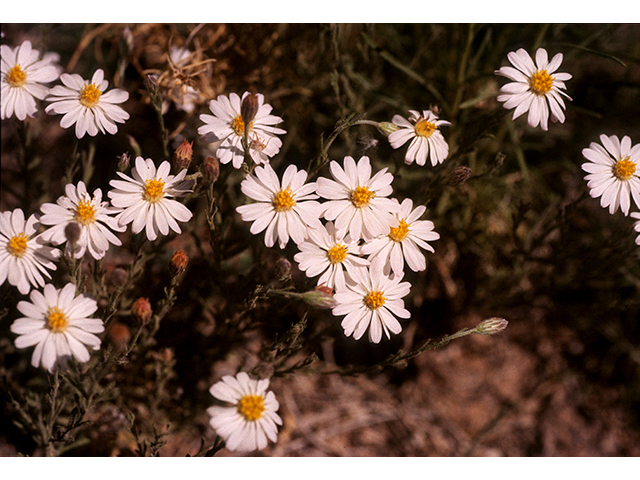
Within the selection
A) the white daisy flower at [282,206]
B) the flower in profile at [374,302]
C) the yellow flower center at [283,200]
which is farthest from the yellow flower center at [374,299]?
the yellow flower center at [283,200]

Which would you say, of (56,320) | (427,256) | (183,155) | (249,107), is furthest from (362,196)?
(427,256)

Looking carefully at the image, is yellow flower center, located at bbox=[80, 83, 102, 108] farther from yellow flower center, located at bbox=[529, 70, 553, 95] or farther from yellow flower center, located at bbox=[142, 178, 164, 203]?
yellow flower center, located at bbox=[529, 70, 553, 95]

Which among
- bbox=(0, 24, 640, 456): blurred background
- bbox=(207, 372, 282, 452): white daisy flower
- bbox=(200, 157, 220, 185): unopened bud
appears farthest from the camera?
bbox=(0, 24, 640, 456): blurred background

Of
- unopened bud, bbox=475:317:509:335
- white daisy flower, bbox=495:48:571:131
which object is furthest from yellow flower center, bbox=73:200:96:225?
white daisy flower, bbox=495:48:571:131

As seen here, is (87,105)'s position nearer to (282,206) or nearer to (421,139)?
(282,206)

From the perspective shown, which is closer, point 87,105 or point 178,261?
point 178,261
